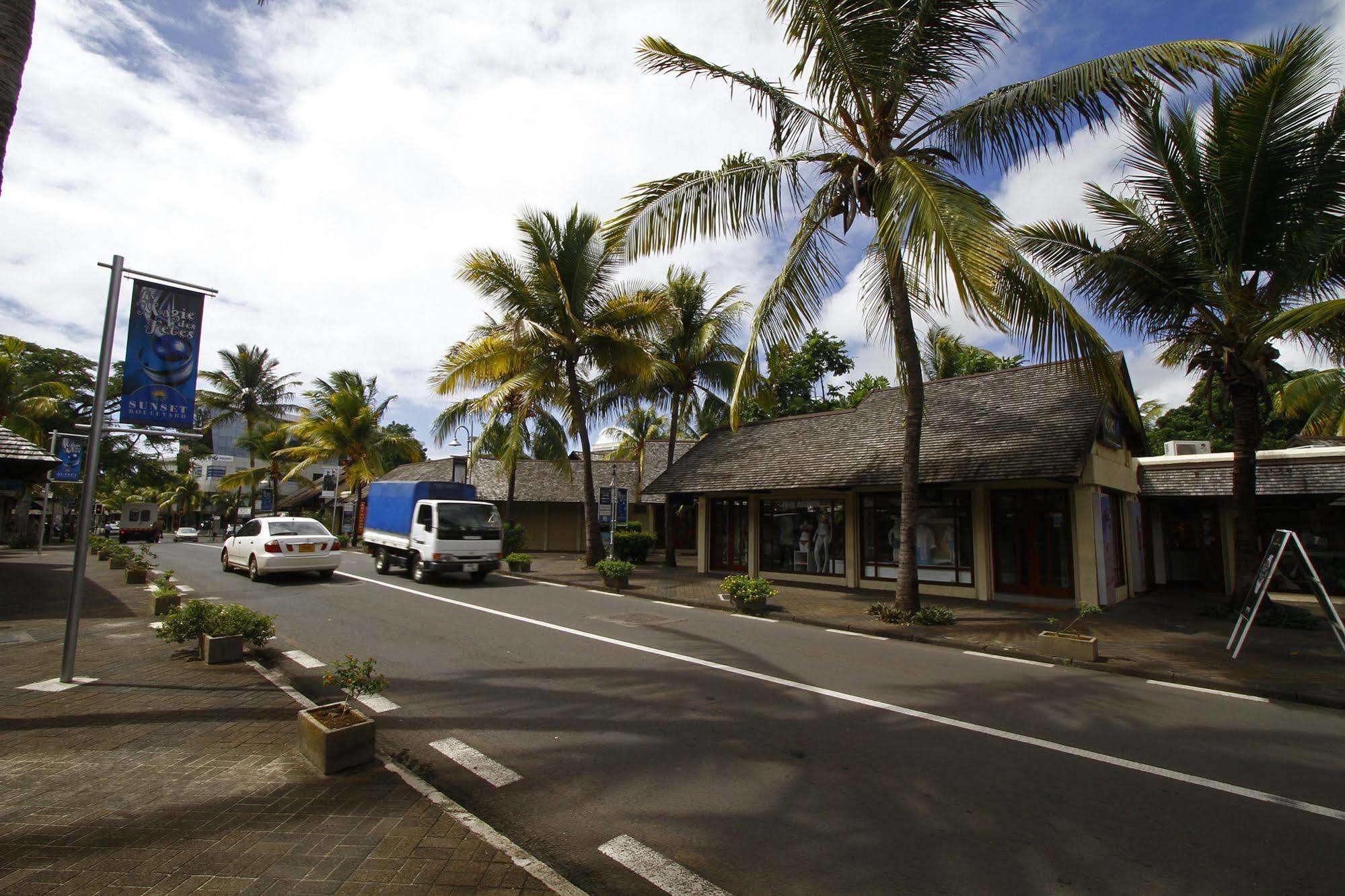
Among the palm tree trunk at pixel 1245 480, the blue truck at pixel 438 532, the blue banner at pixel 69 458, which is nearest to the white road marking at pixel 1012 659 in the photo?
the palm tree trunk at pixel 1245 480

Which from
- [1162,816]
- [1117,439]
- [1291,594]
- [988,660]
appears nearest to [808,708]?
[1162,816]

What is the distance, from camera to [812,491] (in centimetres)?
1767

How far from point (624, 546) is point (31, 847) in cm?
2022

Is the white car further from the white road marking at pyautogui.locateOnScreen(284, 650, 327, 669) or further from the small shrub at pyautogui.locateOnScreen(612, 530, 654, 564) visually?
the small shrub at pyautogui.locateOnScreen(612, 530, 654, 564)

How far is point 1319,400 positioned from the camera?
2108cm

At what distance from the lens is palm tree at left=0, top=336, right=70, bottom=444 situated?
2208 centimetres

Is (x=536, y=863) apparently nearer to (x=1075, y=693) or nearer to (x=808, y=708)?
(x=808, y=708)

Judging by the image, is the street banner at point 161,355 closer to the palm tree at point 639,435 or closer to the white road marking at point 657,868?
the white road marking at point 657,868

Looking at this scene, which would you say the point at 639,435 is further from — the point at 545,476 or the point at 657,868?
the point at 657,868

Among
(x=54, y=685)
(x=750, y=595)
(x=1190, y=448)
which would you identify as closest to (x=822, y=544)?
(x=750, y=595)

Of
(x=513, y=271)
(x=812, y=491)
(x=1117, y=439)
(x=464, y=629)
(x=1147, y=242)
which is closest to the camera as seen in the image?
(x=464, y=629)

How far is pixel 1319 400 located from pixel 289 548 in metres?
30.7

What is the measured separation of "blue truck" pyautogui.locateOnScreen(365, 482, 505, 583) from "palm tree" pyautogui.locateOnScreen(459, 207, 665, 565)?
3915 millimetres

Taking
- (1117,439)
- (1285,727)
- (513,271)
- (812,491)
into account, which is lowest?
(1285,727)
